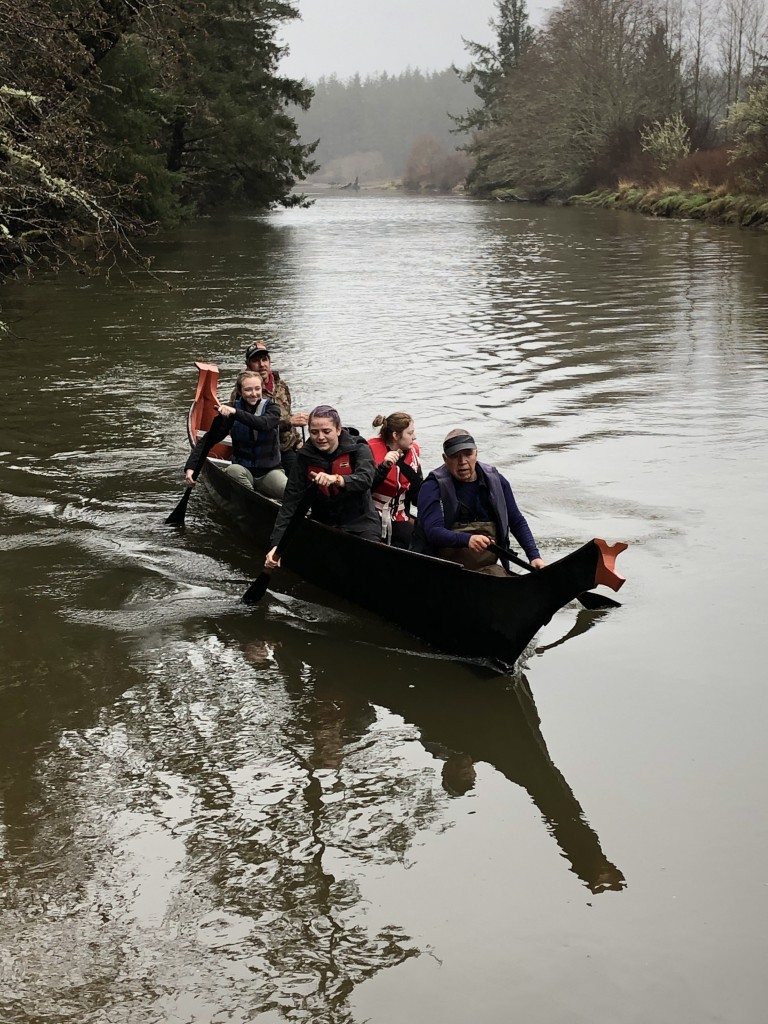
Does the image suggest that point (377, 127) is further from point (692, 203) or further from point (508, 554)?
point (508, 554)

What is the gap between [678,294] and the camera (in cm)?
2241

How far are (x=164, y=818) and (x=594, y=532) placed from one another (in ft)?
15.7

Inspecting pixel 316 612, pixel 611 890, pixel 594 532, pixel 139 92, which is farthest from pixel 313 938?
pixel 139 92

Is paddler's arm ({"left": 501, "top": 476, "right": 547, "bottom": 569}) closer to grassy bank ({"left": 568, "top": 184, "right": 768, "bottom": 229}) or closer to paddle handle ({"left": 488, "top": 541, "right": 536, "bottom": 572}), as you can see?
paddle handle ({"left": 488, "top": 541, "right": 536, "bottom": 572})

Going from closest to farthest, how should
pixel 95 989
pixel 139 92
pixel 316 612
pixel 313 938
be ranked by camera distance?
pixel 95 989
pixel 313 938
pixel 316 612
pixel 139 92

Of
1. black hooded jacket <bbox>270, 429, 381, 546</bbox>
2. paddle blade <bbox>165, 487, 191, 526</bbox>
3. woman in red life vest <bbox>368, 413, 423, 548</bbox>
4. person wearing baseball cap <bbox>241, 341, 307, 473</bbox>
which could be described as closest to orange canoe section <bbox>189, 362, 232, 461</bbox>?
paddle blade <bbox>165, 487, 191, 526</bbox>

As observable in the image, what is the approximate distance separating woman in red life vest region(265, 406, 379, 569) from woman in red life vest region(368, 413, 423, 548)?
8.5 inches

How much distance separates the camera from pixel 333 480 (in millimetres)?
7441

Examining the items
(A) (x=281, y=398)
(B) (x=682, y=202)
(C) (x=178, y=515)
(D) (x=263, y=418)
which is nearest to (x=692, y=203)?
(B) (x=682, y=202)

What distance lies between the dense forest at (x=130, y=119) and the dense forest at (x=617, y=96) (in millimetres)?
14691

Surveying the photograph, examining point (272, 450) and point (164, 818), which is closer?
point (164, 818)

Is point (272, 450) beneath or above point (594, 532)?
above

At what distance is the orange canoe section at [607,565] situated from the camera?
5902mm

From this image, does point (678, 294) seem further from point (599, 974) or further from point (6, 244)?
point (599, 974)
